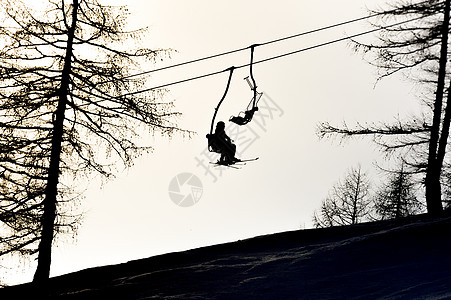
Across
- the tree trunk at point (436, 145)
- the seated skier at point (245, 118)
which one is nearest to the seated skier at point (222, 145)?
the seated skier at point (245, 118)

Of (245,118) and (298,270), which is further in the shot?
(298,270)

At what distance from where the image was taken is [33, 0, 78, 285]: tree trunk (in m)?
14.9

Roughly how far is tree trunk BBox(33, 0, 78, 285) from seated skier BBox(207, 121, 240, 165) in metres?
4.97

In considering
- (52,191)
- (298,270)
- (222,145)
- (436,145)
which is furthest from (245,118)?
(436,145)

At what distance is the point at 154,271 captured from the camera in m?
15.9

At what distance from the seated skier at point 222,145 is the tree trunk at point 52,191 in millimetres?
4971

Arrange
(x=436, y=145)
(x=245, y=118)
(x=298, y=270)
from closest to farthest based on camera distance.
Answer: (x=245, y=118) → (x=298, y=270) → (x=436, y=145)

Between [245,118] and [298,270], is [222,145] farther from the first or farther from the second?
[298,270]

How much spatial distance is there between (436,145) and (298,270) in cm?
660

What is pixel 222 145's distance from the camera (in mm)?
12328

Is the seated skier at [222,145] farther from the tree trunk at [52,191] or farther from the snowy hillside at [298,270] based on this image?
the tree trunk at [52,191]

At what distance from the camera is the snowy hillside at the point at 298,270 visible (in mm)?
11430

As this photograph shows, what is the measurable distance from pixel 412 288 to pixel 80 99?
378 inches

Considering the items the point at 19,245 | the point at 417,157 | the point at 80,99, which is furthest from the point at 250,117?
the point at 417,157
